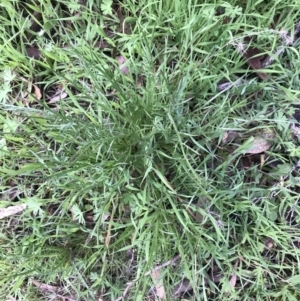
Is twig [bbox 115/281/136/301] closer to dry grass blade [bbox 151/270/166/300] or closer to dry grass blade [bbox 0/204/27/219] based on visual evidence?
dry grass blade [bbox 151/270/166/300]

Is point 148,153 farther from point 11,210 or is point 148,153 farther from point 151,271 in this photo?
point 11,210

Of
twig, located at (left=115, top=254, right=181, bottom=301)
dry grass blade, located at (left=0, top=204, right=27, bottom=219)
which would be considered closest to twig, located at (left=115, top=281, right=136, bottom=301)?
twig, located at (left=115, top=254, right=181, bottom=301)

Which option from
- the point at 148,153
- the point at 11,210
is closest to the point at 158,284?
the point at 148,153

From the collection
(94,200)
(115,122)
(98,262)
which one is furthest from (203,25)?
(98,262)

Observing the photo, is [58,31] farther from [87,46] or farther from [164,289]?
[164,289]

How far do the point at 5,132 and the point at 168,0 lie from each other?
68cm

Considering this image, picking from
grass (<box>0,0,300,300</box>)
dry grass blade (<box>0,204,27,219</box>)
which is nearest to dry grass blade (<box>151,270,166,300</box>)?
grass (<box>0,0,300,300</box>)

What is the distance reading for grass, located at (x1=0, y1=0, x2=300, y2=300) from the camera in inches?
58.1

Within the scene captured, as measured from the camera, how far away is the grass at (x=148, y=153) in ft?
4.84

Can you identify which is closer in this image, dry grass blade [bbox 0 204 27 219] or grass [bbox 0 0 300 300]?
grass [bbox 0 0 300 300]

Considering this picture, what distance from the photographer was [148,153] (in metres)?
1.47

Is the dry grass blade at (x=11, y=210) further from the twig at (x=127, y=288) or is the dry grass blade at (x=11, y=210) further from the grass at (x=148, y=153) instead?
the twig at (x=127, y=288)

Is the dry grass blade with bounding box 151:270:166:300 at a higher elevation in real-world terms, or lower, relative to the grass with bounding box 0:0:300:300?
lower

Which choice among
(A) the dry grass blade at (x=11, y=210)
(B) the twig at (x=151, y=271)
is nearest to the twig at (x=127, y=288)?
(B) the twig at (x=151, y=271)
